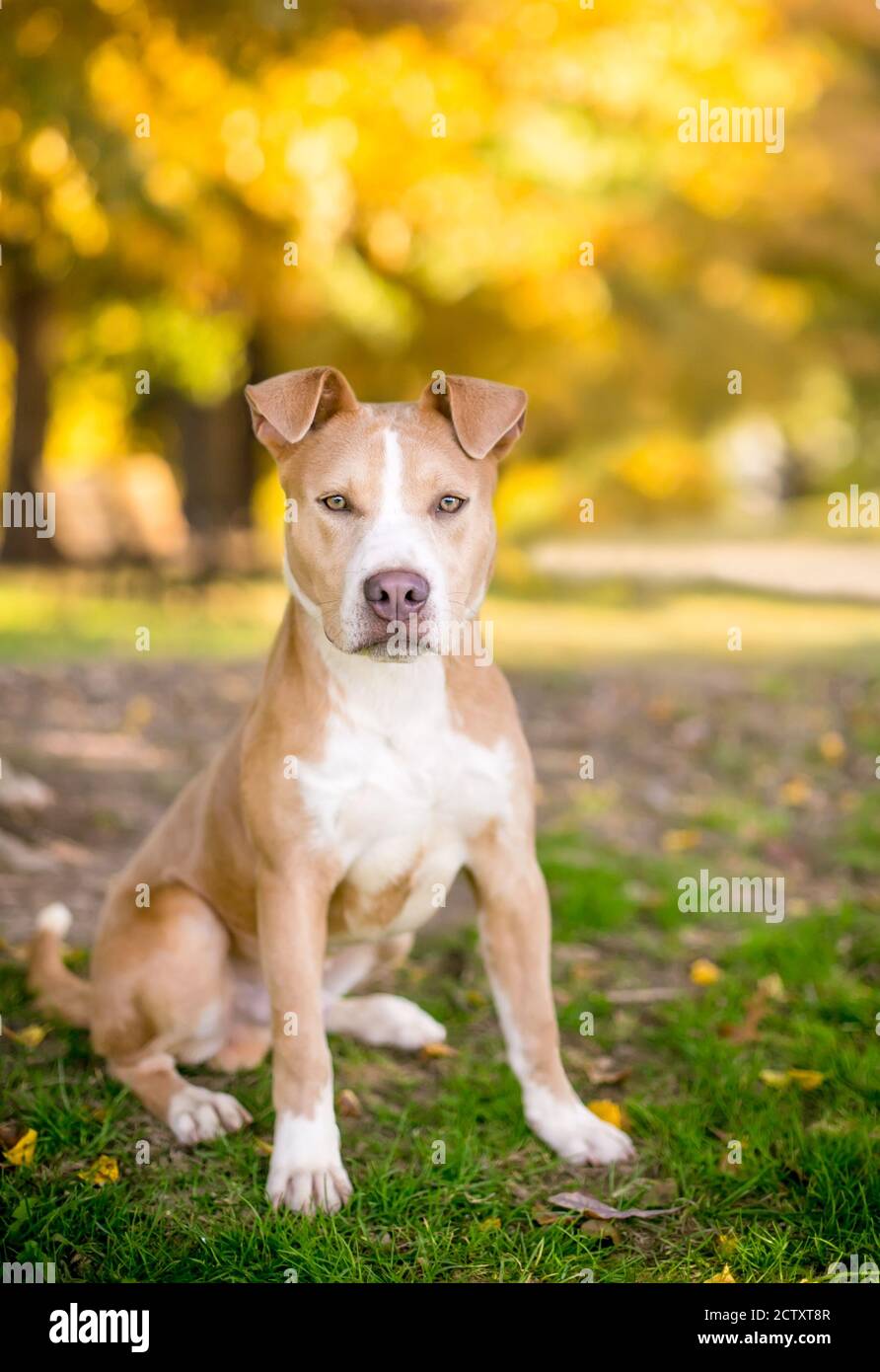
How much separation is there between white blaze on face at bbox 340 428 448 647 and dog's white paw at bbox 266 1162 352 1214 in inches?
51.4

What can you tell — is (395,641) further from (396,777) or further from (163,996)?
(163,996)

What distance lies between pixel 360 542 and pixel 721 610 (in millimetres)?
9742

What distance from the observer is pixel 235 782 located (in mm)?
3779

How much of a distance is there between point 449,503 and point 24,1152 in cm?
198

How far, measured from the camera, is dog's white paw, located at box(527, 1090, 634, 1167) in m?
3.59

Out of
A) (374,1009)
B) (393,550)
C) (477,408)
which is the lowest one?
(374,1009)

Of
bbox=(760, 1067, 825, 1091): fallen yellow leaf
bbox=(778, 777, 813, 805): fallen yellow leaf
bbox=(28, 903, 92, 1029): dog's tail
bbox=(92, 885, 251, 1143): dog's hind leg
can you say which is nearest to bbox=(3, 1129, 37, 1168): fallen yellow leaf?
bbox=(92, 885, 251, 1143): dog's hind leg

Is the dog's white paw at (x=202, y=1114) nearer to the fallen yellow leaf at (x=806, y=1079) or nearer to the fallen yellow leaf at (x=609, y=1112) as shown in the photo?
the fallen yellow leaf at (x=609, y=1112)

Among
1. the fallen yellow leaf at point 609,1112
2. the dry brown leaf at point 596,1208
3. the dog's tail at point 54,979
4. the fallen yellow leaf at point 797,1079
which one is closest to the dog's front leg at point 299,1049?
the dry brown leaf at point 596,1208

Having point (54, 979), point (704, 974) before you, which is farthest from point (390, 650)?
point (704, 974)

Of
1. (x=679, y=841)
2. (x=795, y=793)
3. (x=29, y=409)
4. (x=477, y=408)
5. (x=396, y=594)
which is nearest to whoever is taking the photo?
(x=396, y=594)

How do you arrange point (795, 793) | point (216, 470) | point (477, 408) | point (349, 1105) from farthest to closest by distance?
1. point (216, 470)
2. point (795, 793)
3. point (349, 1105)
4. point (477, 408)

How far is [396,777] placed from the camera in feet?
11.4

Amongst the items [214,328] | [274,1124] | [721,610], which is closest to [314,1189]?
[274,1124]
